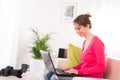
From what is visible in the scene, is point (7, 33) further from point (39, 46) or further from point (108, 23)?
point (108, 23)

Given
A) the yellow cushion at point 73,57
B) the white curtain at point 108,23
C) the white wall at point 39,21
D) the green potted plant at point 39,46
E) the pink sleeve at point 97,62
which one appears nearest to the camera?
the pink sleeve at point 97,62

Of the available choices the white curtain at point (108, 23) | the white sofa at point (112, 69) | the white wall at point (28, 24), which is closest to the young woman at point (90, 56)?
the white sofa at point (112, 69)

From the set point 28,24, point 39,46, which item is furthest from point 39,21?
point 39,46

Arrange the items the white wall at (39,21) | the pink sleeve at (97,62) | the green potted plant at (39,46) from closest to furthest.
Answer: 1. the pink sleeve at (97,62)
2. the green potted plant at (39,46)
3. the white wall at (39,21)

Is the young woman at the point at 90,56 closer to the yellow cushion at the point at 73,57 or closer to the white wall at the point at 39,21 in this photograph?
the yellow cushion at the point at 73,57

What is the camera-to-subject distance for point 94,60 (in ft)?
7.46

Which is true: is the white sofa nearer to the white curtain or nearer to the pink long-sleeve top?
the pink long-sleeve top

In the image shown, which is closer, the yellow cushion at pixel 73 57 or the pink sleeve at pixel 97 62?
the pink sleeve at pixel 97 62

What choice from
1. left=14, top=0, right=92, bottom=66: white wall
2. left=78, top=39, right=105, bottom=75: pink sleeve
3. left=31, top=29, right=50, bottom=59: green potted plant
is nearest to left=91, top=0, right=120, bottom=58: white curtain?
left=14, top=0, right=92, bottom=66: white wall

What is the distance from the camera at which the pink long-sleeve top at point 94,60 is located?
2158mm

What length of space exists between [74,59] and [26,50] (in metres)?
2.20

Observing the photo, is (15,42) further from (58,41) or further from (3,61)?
(58,41)

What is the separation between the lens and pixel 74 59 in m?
2.79

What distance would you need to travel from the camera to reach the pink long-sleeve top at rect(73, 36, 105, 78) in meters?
2.16
